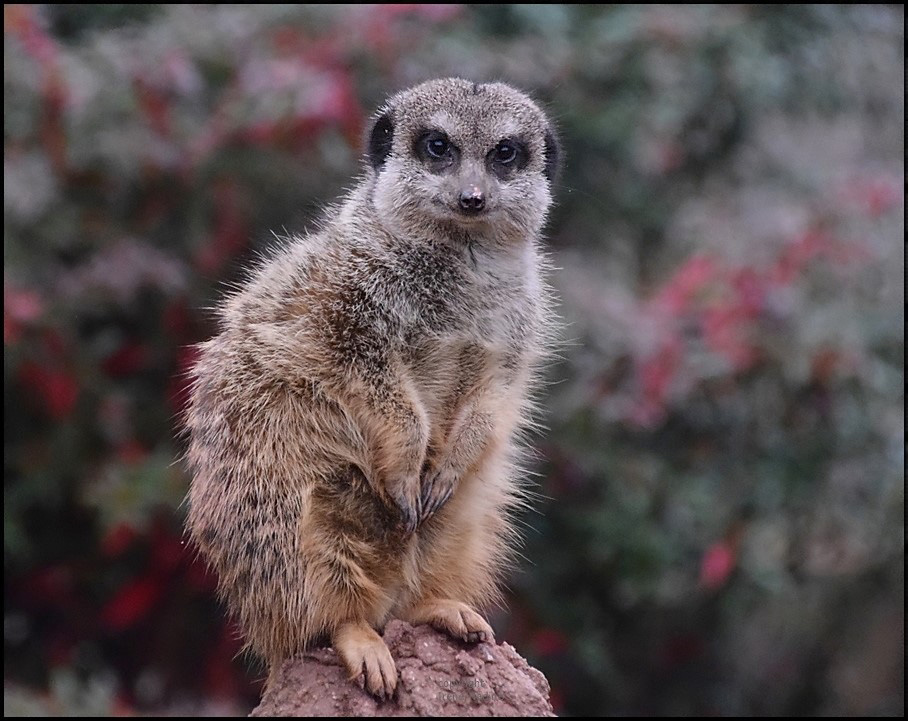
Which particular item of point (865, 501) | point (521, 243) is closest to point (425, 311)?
point (521, 243)

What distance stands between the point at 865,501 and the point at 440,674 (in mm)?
2462

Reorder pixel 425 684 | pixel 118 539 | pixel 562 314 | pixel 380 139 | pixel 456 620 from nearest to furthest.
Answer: pixel 425 684, pixel 456 620, pixel 380 139, pixel 562 314, pixel 118 539

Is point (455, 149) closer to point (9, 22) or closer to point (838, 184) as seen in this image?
point (9, 22)

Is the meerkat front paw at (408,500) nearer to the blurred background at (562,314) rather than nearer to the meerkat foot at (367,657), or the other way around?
the meerkat foot at (367,657)

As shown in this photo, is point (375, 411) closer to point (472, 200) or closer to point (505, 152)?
point (472, 200)

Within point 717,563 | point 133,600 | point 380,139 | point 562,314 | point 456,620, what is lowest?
point 133,600

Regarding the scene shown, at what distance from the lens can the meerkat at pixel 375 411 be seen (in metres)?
2.30

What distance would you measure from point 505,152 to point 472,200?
11.3 inches

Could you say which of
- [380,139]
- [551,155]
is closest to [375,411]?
[380,139]

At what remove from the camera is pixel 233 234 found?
399cm

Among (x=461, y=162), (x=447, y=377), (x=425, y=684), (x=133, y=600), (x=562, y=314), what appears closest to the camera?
(x=425, y=684)

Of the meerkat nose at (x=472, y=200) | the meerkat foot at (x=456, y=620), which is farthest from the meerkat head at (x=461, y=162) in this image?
the meerkat foot at (x=456, y=620)

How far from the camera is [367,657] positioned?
2.19 m

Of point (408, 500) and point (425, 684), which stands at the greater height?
point (408, 500)
